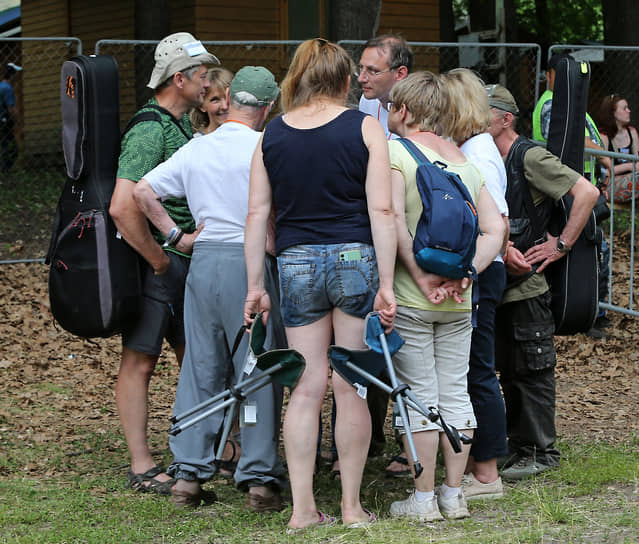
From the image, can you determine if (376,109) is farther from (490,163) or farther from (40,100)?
(40,100)

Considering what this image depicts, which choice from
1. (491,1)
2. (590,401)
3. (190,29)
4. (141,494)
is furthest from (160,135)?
(491,1)

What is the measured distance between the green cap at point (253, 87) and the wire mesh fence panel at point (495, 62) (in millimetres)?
4854

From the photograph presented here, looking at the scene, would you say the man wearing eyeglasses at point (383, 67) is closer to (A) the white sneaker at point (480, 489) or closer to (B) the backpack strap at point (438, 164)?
(B) the backpack strap at point (438, 164)

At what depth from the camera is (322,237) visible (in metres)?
3.77

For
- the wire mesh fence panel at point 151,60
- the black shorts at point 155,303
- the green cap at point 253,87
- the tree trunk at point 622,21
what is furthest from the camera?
the tree trunk at point 622,21

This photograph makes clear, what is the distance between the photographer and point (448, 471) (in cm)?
406

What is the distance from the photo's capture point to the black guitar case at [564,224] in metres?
4.78

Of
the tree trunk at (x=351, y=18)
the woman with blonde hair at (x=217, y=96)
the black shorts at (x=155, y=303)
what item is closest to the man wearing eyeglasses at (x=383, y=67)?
the woman with blonde hair at (x=217, y=96)

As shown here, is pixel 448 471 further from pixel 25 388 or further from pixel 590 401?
pixel 25 388

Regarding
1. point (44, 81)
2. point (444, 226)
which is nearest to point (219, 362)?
point (444, 226)

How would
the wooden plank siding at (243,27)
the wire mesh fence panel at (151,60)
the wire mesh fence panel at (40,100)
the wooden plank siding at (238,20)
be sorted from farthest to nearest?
the wire mesh fence panel at (40,100)
the wooden plank siding at (238,20)
the wooden plank siding at (243,27)
the wire mesh fence panel at (151,60)

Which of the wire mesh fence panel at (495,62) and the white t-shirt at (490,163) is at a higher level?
the wire mesh fence panel at (495,62)

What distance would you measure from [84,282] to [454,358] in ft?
5.97

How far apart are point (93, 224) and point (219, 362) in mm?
926
